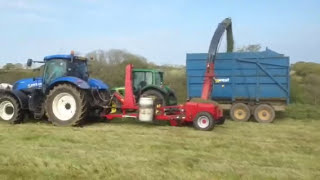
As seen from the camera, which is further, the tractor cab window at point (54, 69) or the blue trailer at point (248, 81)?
the blue trailer at point (248, 81)

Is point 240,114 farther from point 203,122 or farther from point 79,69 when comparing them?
point 79,69


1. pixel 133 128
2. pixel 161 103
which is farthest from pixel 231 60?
pixel 133 128

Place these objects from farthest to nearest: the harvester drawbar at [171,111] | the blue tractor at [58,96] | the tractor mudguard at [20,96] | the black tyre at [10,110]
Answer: the tractor mudguard at [20,96], the black tyre at [10,110], the blue tractor at [58,96], the harvester drawbar at [171,111]

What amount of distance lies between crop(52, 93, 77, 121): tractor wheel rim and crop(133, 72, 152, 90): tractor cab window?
396 centimetres

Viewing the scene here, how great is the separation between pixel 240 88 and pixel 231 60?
1004 mm

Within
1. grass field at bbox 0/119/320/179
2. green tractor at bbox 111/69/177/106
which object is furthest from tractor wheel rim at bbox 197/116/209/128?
green tractor at bbox 111/69/177/106

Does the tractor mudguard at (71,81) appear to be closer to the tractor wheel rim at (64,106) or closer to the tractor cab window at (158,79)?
the tractor wheel rim at (64,106)

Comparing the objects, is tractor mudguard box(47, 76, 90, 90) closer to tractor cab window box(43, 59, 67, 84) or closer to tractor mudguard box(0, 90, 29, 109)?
tractor cab window box(43, 59, 67, 84)

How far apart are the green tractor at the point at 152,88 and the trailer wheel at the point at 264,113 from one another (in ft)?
8.95

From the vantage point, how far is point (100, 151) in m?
7.24

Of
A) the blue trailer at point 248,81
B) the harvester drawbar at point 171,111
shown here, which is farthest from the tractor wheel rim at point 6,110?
the blue trailer at point 248,81

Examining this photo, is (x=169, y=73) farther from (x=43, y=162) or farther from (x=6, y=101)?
(x=43, y=162)

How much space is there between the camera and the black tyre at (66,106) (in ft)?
36.1

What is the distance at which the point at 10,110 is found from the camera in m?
11.7
